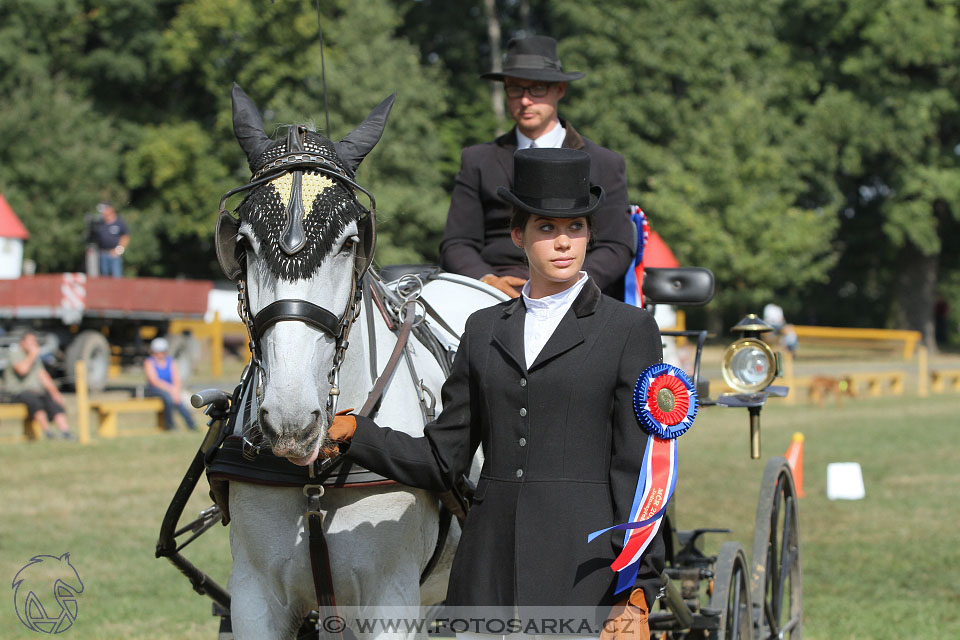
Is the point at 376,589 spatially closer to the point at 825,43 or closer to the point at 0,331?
the point at 0,331

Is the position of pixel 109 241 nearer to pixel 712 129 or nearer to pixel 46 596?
pixel 712 129

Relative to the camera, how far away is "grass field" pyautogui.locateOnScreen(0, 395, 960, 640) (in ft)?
25.3

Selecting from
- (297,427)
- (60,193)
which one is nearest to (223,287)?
(60,193)

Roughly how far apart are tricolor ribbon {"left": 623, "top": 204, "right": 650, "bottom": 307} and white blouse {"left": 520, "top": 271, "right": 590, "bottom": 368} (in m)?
1.70

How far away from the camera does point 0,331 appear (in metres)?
22.9

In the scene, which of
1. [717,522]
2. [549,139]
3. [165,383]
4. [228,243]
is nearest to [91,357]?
[165,383]

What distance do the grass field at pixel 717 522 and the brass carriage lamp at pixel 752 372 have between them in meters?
2.37

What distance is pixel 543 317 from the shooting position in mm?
3473

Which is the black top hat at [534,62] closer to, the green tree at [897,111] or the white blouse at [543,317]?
the white blouse at [543,317]

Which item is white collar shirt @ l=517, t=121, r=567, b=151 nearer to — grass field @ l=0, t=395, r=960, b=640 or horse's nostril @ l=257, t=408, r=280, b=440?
horse's nostril @ l=257, t=408, r=280, b=440

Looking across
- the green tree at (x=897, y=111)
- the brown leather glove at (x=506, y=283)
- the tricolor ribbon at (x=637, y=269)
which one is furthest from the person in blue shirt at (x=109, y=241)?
the green tree at (x=897, y=111)

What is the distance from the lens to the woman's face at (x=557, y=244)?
3342mm

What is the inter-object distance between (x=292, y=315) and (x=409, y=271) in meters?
2.26

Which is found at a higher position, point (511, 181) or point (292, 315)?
point (511, 181)
